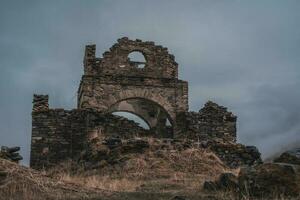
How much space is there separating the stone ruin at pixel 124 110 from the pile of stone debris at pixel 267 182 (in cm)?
1117

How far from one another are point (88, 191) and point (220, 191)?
2.16 meters

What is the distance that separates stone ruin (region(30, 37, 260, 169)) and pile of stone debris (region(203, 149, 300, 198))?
36.6 feet

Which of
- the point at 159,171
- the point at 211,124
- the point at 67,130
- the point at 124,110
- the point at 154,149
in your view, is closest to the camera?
the point at 159,171

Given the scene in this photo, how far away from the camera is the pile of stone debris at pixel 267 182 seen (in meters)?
9.91

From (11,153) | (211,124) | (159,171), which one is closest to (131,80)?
(211,124)

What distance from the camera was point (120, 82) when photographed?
26188 millimetres

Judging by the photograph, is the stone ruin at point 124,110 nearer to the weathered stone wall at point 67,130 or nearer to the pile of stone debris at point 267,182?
the weathered stone wall at point 67,130

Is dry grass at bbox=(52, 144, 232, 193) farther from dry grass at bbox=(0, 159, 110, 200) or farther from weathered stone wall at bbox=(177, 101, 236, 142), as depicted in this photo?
weathered stone wall at bbox=(177, 101, 236, 142)

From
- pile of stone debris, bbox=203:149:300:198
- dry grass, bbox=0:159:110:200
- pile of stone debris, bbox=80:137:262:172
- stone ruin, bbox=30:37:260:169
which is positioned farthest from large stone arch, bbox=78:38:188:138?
pile of stone debris, bbox=203:149:300:198

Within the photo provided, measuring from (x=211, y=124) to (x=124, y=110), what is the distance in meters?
5.36

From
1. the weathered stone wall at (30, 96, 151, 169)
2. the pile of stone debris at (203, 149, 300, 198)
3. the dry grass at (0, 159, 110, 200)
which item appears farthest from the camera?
the weathered stone wall at (30, 96, 151, 169)

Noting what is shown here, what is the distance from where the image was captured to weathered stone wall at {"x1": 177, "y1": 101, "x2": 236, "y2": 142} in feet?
78.3

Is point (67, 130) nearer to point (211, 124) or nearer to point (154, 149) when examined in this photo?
point (211, 124)

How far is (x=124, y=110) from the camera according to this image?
92.2 ft
